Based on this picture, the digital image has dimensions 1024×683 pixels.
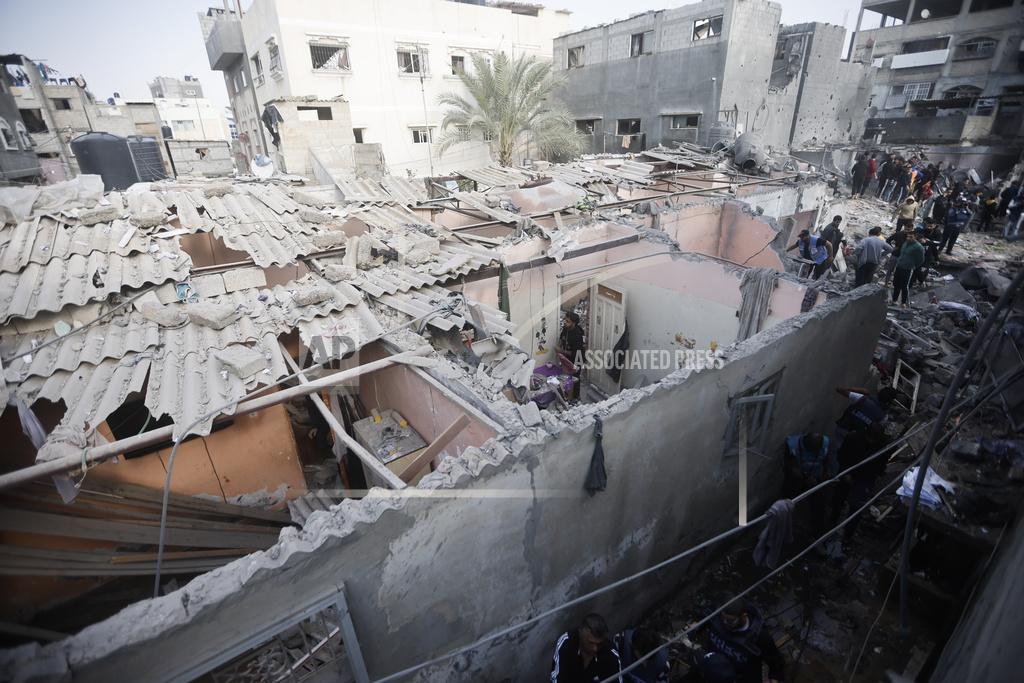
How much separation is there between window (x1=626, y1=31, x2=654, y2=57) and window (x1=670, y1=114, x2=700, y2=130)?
3.53 metres

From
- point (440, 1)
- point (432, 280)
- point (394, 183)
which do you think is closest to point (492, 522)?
point (432, 280)

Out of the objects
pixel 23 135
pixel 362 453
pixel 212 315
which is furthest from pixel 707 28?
pixel 23 135

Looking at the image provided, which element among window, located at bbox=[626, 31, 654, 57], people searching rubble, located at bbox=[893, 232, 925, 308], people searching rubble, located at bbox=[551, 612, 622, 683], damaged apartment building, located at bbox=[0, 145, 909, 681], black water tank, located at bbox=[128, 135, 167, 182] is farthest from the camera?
window, located at bbox=[626, 31, 654, 57]

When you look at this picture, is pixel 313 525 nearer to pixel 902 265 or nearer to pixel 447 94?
pixel 902 265

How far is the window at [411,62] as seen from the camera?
22205 mm

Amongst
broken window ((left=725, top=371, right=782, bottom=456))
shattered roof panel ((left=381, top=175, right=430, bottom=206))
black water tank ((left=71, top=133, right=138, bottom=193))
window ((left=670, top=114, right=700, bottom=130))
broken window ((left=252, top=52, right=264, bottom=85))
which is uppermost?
broken window ((left=252, top=52, right=264, bottom=85))

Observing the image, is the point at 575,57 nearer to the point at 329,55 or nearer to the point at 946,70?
the point at 329,55

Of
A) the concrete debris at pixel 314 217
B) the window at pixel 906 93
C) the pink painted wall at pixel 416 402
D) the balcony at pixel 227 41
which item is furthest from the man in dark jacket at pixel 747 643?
the window at pixel 906 93

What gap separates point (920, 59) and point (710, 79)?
22.4m

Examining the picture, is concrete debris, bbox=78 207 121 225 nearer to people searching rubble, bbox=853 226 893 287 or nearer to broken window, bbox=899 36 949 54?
people searching rubble, bbox=853 226 893 287

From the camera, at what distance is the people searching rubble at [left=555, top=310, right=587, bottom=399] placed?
388 inches

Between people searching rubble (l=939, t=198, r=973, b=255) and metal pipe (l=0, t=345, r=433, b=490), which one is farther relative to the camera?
people searching rubble (l=939, t=198, r=973, b=255)

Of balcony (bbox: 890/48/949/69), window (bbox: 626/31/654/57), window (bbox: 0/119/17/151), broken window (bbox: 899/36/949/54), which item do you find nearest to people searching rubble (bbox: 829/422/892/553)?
window (bbox: 626/31/654/57)

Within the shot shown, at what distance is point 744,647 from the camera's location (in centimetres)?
410
